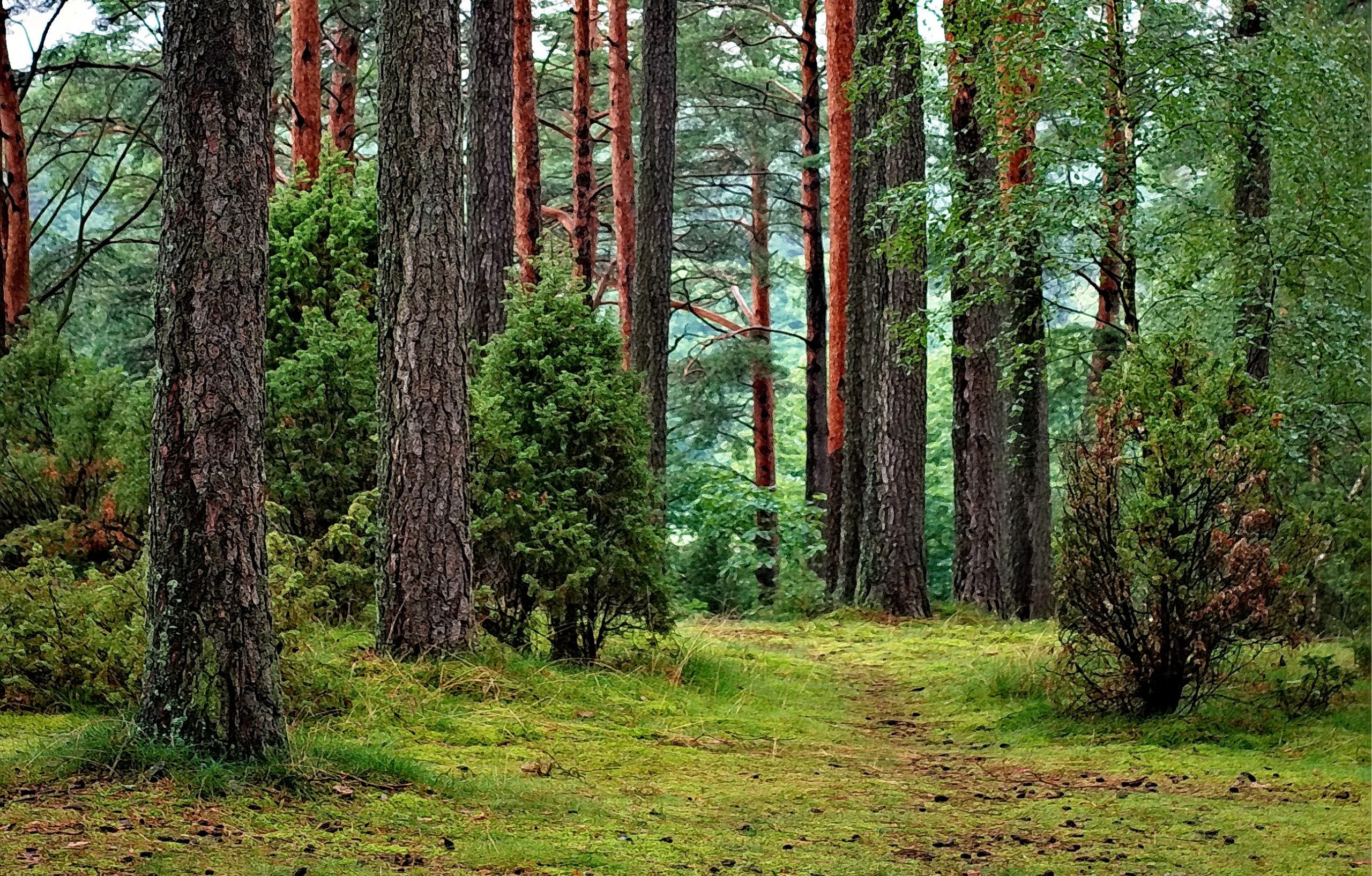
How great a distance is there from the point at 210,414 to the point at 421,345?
8.75 ft

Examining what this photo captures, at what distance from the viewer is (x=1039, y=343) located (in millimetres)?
8367

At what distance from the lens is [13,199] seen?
13328 millimetres

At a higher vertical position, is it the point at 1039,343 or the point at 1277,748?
the point at 1039,343

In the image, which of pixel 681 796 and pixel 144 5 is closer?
pixel 681 796

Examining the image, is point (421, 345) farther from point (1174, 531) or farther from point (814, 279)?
point (814, 279)

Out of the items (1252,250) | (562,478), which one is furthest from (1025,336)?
(562,478)

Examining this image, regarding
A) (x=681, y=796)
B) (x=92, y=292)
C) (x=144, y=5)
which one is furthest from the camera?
(x=92, y=292)

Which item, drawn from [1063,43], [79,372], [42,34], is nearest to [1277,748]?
[1063,43]

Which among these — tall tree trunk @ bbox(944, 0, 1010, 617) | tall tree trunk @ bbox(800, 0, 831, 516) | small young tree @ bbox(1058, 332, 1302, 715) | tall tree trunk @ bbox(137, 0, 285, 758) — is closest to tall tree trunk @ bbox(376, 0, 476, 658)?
tall tree trunk @ bbox(137, 0, 285, 758)

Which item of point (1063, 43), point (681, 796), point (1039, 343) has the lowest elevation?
point (681, 796)

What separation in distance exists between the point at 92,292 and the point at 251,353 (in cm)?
2188

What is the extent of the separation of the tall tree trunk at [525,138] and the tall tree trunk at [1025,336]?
21.9 ft

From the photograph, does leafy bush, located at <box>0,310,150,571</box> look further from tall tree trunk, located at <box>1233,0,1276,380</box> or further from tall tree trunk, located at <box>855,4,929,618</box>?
tall tree trunk, located at <box>855,4,929,618</box>

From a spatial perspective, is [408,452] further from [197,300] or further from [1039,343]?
[1039,343]
